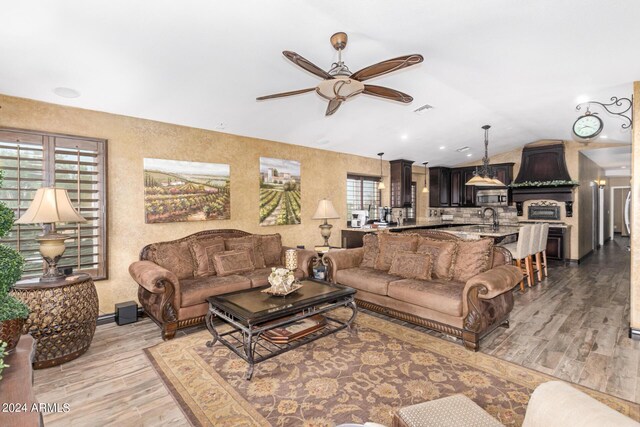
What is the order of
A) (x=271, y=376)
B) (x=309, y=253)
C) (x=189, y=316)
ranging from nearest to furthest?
1. (x=271, y=376)
2. (x=189, y=316)
3. (x=309, y=253)

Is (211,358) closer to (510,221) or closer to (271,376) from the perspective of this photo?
(271,376)

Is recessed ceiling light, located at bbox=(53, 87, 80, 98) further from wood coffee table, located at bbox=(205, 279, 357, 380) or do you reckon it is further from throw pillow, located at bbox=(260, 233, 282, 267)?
throw pillow, located at bbox=(260, 233, 282, 267)

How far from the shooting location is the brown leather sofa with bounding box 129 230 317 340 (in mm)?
3373

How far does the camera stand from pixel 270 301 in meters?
3.05

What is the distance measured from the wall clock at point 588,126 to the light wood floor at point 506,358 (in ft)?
7.53

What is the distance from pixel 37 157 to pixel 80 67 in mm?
1218

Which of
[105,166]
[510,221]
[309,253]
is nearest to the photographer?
[105,166]

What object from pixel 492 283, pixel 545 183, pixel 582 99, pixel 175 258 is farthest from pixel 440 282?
pixel 545 183

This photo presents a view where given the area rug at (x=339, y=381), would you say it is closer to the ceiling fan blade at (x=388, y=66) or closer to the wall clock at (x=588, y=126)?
the ceiling fan blade at (x=388, y=66)

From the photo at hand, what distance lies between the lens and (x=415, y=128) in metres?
6.04

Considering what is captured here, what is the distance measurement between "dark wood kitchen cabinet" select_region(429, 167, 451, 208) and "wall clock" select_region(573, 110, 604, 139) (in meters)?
5.45

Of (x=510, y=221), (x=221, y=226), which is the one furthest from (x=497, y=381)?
(x=510, y=221)

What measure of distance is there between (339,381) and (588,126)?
4.34m

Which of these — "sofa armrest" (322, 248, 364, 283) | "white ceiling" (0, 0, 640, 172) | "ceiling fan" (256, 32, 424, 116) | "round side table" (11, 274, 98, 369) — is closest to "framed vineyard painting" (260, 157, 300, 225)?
"white ceiling" (0, 0, 640, 172)
